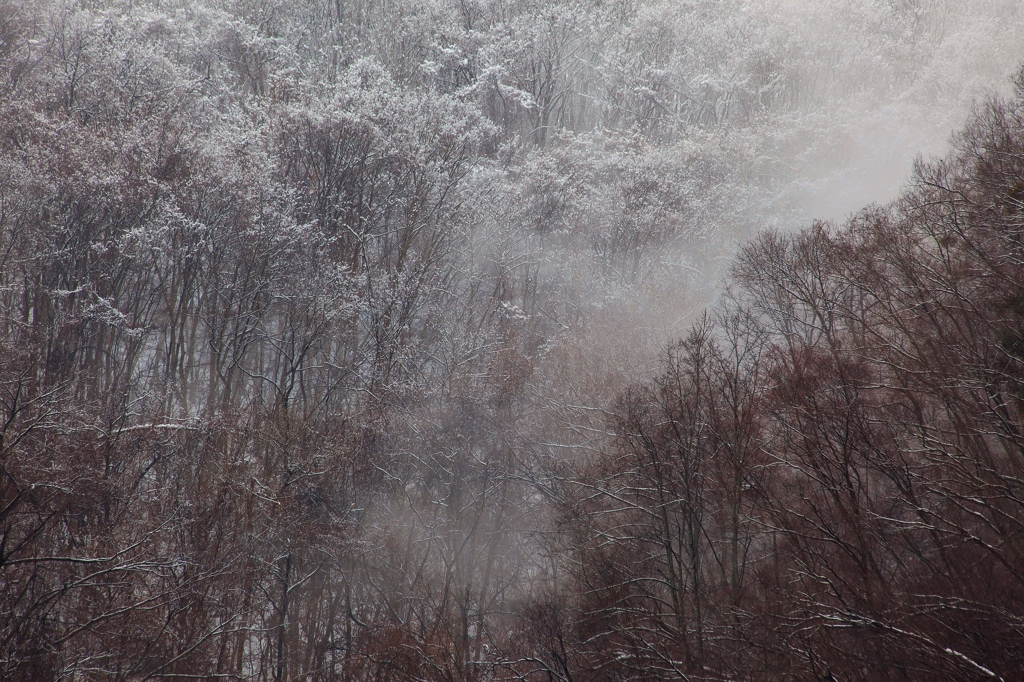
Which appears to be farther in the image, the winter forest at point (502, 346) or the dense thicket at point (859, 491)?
the winter forest at point (502, 346)

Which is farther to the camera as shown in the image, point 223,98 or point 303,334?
point 223,98

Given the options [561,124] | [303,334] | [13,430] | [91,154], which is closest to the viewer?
[13,430]

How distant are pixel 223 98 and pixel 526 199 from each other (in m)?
12.4

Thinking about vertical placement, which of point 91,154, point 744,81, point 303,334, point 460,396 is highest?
point 744,81

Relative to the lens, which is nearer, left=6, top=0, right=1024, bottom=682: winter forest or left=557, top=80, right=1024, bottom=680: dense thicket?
left=557, top=80, right=1024, bottom=680: dense thicket

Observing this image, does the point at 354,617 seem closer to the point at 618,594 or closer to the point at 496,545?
the point at 496,545

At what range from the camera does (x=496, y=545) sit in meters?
23.1

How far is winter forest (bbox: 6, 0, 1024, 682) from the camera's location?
12672 millimetres

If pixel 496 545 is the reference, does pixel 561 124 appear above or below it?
above

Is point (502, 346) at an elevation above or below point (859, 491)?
above

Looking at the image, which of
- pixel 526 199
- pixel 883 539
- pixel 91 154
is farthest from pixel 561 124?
pixel 883 539

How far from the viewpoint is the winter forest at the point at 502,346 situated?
12.7 metres

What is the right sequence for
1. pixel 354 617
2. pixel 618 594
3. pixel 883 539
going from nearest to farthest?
pixel 883 539, pixel 618 594, pixel 354 617

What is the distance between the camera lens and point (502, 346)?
969 inches
